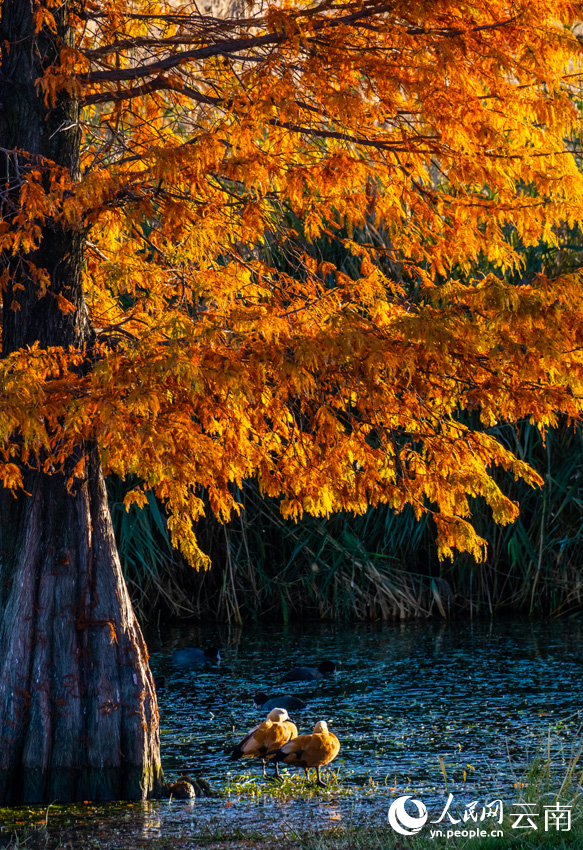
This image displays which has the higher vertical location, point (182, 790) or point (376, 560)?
point (376, 560)

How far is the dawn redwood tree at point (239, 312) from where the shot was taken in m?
5.88

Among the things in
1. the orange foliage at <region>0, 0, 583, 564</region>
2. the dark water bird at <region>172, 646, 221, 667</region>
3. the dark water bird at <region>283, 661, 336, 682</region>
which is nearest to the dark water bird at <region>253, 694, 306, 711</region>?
the dark water bird at <region>283, 661, 336, 682</region>

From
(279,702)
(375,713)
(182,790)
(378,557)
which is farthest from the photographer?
(378,557)

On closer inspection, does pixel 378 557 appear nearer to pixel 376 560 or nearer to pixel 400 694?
pixel 376 560

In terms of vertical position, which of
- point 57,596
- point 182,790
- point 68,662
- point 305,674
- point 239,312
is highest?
point 239,312

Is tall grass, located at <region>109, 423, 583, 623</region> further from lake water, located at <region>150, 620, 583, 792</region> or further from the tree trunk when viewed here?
the tree trunk

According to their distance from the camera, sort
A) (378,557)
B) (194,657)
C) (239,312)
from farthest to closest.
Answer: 1. (378,557)
2. (194,657)
3. (239,312)

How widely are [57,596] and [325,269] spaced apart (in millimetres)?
2777

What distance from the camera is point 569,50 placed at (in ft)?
19.7

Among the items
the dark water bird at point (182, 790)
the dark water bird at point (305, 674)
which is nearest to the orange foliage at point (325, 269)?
the dark water bird at point (182, 790)

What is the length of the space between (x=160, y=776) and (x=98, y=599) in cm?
123

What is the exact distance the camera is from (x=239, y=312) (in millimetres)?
6062

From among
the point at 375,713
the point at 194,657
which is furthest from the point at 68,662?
the point at 194,657

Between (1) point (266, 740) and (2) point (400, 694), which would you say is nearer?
(1) point (266, 740)
